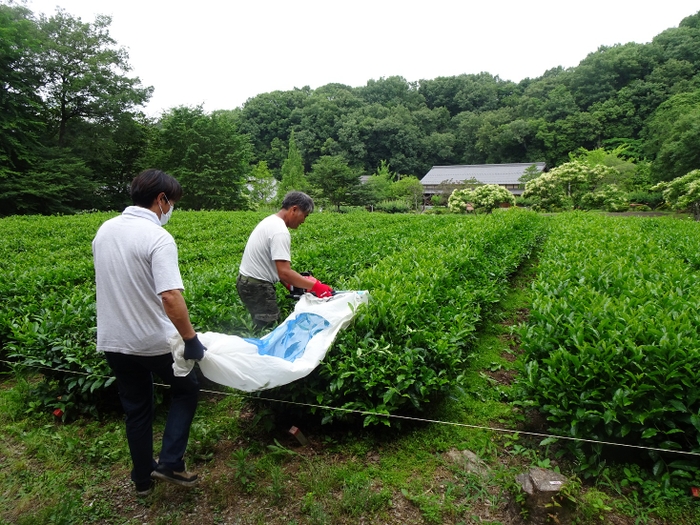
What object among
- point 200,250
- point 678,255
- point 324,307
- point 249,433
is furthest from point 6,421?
point 678,255

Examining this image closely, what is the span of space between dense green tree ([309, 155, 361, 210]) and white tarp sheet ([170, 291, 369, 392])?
2967 cm

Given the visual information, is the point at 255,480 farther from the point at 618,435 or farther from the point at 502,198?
the point at 502,198

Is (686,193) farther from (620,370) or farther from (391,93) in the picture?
(391,93)

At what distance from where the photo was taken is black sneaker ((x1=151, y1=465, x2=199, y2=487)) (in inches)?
94.1

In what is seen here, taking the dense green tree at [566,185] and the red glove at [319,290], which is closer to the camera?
the red glove at [319,290]

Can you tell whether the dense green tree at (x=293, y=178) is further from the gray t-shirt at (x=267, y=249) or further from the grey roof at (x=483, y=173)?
the gray t-shirt at (x=267, y=249)

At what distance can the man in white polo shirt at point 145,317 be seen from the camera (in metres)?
2.19

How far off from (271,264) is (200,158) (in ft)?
97.3

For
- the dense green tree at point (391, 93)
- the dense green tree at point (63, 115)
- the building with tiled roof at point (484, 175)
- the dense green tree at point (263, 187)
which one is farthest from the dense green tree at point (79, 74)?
the dense green tree at point (391, 93)

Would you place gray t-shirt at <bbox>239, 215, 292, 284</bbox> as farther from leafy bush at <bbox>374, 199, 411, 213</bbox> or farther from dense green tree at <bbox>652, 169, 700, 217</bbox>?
leafy bush at <bbox>374, 199, 411, 213</bbox>

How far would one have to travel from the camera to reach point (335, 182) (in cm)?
3238

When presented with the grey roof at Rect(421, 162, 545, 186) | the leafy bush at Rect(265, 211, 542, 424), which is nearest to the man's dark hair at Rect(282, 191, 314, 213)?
the leafy bush at Rect(265, 211, 542, 424)

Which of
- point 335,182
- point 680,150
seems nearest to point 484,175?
point 335,182

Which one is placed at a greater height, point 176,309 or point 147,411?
point 176,309
